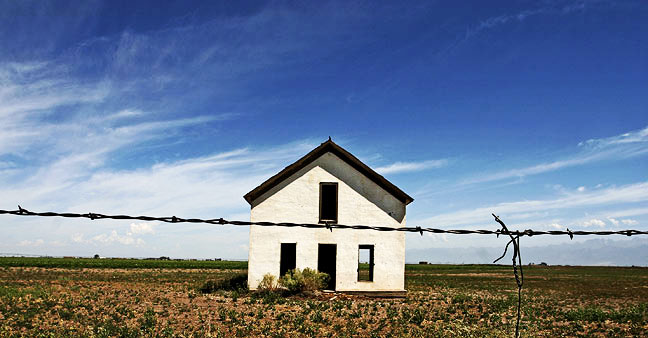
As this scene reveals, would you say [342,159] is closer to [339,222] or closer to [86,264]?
[339,222]

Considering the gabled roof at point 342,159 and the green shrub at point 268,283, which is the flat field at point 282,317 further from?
the gabled roof at point 342,159

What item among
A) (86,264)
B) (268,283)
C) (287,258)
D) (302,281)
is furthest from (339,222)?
(86,264)

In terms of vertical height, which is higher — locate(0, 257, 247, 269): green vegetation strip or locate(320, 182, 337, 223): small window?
locate(320, 182, 337, 223): small window

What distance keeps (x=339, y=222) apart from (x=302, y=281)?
3.48 m

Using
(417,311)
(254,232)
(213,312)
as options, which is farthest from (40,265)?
(417,311)

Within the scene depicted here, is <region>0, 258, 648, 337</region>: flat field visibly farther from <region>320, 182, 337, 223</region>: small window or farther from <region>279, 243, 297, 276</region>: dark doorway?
<region>279, 243, 297, 276</region>: dark doorway

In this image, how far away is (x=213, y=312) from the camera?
17594 millimetres

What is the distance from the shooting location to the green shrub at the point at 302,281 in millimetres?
22422

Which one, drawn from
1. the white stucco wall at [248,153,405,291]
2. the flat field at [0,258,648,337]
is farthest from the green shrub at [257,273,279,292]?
the flat field at [0,258,648,337]

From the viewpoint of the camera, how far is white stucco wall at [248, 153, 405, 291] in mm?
23531

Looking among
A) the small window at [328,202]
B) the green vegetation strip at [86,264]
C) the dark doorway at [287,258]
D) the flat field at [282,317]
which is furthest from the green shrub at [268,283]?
the green vegetation strip at [86,264]

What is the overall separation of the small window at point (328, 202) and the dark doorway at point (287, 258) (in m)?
3.41

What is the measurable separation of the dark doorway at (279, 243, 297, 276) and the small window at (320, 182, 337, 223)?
3.41 m

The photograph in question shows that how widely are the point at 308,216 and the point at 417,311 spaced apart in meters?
8.15
